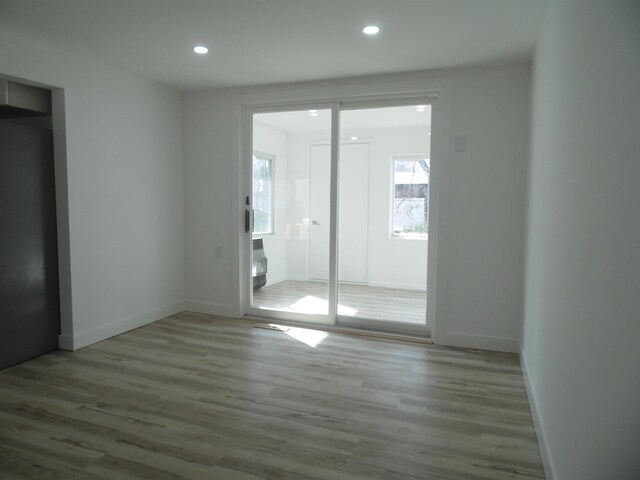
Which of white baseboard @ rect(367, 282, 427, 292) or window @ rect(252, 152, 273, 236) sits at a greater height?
window @ rect(252, 152, 273, 236)

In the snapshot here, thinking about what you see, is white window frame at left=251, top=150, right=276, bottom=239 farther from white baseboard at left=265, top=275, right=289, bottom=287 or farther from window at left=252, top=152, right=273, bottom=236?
white baseboard at left=265, top=275, right=289, bottom=287

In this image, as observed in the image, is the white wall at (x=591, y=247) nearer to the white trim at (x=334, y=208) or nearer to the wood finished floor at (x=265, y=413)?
the wood finished floor at (x=265, y=413)

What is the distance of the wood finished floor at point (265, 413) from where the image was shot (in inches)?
79.3

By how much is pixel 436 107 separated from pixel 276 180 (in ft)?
5.73

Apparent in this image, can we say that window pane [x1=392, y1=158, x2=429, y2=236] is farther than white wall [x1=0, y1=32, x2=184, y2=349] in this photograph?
Yes

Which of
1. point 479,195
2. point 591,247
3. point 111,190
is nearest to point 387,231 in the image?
point 479,195

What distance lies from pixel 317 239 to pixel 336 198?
47 centimetres

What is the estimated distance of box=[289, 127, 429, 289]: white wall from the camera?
5098 mm

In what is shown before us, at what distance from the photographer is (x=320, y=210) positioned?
4.29 metres

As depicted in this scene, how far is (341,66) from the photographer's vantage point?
3.65m

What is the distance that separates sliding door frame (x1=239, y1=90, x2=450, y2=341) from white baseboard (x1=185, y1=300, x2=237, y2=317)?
0.15m

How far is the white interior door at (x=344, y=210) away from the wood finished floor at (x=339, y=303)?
19cm

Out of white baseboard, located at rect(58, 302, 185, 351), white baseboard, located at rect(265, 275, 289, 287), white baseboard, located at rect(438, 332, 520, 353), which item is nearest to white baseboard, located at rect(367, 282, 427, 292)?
white baseboard, located at rect(265, 275, 289, 287)

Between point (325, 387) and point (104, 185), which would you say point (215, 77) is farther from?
point (325, 387)
